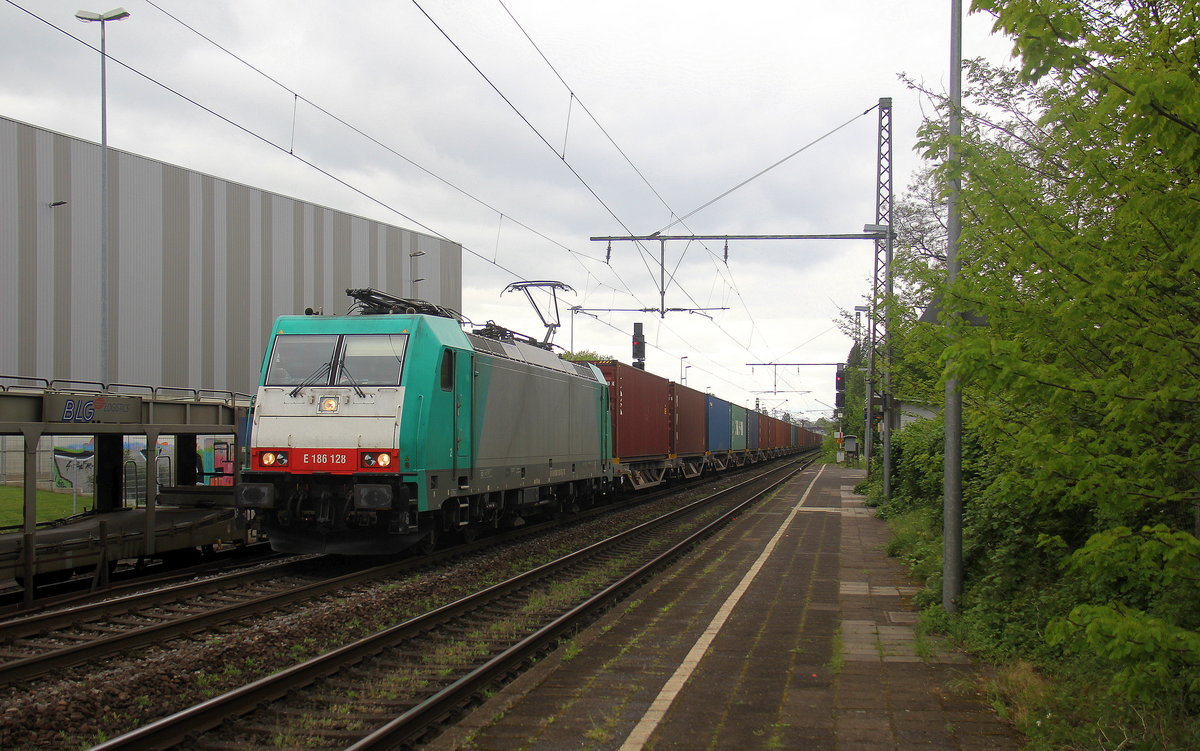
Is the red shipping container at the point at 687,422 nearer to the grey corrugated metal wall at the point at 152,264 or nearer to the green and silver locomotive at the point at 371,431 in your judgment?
the green and silver locomotive at the point at 371,431

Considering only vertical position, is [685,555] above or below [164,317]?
below

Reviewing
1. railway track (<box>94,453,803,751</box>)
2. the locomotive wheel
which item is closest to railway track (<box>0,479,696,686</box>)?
the locomotive wheel

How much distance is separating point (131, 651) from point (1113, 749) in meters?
6.82

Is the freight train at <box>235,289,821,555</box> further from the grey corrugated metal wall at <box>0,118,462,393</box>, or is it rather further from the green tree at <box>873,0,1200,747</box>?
the grey corrugated metal wall at <box>0,118,462,393</box>

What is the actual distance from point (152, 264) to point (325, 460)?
970 inches

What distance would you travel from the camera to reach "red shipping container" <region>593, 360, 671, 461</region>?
834 inches

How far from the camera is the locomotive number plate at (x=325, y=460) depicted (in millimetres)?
10555

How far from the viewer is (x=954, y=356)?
4.11 m

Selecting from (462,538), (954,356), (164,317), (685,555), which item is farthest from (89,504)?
(954,356)

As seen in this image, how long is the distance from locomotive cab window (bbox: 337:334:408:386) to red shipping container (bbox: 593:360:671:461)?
32.0 feet

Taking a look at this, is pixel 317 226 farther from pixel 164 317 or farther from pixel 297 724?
pixel 297 724

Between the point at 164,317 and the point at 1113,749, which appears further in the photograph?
the point at 164,317

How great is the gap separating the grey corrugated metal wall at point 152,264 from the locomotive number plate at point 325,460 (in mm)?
21728

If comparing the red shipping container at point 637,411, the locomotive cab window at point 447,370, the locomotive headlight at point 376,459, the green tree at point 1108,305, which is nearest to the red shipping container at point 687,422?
the red shipping container at point 637,411
